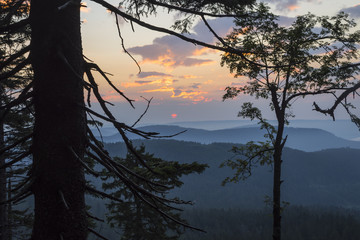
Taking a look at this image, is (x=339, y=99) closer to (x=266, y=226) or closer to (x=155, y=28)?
(x=155, y=28)

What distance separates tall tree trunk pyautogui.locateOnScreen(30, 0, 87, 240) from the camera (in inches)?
92.4

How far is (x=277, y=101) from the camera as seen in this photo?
14898 mm

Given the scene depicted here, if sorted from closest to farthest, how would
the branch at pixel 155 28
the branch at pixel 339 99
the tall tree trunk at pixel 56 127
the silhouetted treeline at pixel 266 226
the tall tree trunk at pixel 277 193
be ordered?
the tall tree trunk at pixel 56 127
the branch at pixel 155 28
the branch at pixel 339 99
the tall tree trunk at pixel 277 193
the silhouetted treeline at pixel 266 226

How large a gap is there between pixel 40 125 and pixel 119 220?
16309 mm

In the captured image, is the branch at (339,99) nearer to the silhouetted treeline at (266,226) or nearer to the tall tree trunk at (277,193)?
the tall tree trunk at (277,193)

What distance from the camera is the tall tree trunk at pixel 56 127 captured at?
2346 millimetres

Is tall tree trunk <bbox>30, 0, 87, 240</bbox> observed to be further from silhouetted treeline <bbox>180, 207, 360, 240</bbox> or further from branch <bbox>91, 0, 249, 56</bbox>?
silhouetted treeline <bbox>180, 207, 360, 240</bbox>

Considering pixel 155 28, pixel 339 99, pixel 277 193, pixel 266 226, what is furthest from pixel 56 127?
pixel 266 226

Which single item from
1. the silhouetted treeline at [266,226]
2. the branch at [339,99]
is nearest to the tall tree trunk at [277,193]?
the branch at [339,99]

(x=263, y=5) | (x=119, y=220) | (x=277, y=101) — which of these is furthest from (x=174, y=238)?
(x=263, y=5)

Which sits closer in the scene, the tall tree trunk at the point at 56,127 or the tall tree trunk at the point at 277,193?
the tall tree trunk at the point at 56,127

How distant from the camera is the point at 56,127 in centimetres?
240

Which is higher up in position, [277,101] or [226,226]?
[277,101]

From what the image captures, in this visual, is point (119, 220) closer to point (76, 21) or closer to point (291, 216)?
point (76, 21)
